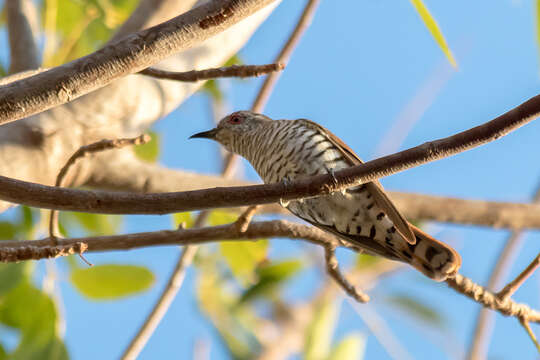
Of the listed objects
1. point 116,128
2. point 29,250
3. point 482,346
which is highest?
point 116,128

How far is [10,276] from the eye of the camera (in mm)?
2162

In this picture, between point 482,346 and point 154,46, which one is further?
point 482,346

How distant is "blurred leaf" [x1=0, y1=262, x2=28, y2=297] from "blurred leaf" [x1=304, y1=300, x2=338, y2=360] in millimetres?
1853

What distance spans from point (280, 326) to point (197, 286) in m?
2.44

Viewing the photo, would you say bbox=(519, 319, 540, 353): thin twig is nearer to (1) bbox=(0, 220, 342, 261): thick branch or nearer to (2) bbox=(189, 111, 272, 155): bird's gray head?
(1) bbox=(0, 220, 342, 261): thick branch

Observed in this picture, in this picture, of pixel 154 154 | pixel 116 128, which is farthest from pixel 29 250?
pixel 154 154

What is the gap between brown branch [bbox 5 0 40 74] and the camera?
2.33 m

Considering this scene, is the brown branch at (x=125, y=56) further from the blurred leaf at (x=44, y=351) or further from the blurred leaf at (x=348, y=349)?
the blurred leaf at (x=348, y=349)

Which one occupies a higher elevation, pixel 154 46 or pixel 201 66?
pixel 201 66

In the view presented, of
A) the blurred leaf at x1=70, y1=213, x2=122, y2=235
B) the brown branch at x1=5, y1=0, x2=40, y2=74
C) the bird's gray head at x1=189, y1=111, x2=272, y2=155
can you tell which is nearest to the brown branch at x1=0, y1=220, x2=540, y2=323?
the brown branch at x1=5, y1=0, x2=40, y2=74

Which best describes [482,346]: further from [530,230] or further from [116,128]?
[116,128]

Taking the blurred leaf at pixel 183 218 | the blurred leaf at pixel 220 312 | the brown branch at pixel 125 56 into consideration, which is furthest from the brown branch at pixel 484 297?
the blurred leaf at pixel 220 312

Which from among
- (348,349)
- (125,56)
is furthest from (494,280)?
(125,56)

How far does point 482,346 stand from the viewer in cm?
313
